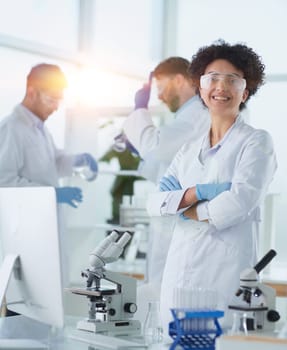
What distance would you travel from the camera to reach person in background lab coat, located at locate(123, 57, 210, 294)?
Result: 147 inches

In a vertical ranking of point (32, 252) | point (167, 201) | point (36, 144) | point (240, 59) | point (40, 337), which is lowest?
point (40, 337)

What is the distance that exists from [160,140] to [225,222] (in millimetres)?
1361

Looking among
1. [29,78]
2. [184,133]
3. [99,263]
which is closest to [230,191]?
[99,263]

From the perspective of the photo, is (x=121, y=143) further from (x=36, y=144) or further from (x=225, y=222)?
(x=225, y=222)

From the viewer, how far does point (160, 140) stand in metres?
3.83

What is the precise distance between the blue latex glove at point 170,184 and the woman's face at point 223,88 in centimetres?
28

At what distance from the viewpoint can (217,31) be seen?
219 inches

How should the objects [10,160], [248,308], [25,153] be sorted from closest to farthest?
[248,308], [10,160], [25,153]

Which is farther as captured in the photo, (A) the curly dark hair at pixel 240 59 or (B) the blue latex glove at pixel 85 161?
(B) the blue latex glove at pixel 85 161

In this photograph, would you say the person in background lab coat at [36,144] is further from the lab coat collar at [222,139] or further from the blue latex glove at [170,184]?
the lab coat collar at [222,139]

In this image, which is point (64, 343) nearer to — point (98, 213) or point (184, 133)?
point (184, 133)

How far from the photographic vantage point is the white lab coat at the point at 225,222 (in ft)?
8.27

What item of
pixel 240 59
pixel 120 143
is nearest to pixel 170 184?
pixel 240 59

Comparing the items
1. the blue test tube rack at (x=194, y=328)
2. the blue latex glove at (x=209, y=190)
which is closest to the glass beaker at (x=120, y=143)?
the blue latex glove at (x=209, y=190)
